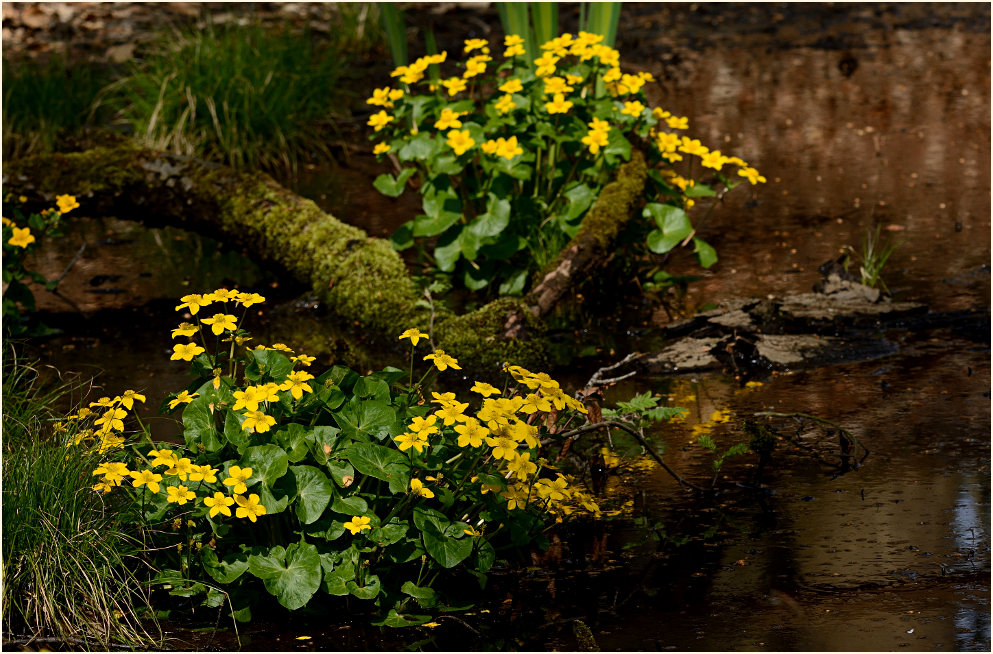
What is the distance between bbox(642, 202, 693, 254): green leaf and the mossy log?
181 millimetres

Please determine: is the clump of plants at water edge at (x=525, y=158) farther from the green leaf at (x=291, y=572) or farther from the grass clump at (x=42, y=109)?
the grass clump at (x=42, y=109)

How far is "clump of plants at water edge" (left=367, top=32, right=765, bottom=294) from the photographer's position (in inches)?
206

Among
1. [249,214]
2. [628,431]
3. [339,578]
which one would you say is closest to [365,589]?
[339,578]

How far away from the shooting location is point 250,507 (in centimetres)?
283

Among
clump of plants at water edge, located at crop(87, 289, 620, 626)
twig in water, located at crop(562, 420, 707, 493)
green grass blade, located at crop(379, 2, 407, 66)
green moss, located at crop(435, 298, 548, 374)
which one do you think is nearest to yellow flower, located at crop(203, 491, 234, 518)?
clump of plants at water edge, located at crop(87, 289, 620, 626)

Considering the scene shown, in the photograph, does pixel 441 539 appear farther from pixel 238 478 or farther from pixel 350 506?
pixel 238 478

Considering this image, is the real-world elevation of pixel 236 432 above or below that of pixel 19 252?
above

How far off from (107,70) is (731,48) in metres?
5.99

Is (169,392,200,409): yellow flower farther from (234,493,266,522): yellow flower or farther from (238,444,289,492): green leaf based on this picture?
(234,493,266,522): yellow flower

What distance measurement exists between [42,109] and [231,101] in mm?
1350

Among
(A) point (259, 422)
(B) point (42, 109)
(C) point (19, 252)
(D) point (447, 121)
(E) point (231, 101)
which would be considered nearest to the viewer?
(A) point (259, 422)

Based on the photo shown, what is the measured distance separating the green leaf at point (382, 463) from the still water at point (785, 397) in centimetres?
41

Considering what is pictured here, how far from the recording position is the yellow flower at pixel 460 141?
5.06 meters

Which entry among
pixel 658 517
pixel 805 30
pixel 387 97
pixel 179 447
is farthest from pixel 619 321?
pixel 805 30
